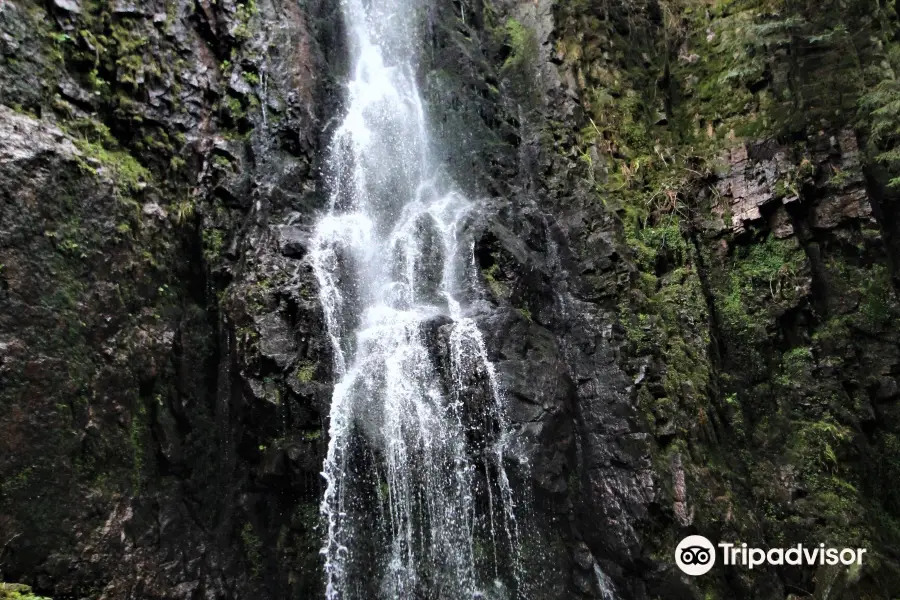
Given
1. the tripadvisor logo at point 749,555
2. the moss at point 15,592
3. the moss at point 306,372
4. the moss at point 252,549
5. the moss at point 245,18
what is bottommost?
the tripadvisor logo at point 749,555

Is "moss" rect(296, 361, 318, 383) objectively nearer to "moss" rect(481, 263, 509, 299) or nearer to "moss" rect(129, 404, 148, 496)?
"moss" rect(129, 404, 148, 496)

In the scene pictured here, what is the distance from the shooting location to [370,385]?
7.79 m

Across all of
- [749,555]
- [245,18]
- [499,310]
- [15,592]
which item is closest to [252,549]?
[15,592]

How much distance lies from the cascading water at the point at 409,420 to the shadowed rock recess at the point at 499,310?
0.15 metres

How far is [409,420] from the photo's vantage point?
7590 mm

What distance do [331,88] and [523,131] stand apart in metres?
4.48

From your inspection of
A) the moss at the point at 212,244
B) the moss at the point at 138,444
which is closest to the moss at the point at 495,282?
the moss at the point at 212,244

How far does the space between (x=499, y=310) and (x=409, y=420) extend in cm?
243

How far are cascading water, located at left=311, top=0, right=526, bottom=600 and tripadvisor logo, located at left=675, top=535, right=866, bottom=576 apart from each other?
234cm

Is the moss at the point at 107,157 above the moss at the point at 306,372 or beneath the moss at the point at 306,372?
above

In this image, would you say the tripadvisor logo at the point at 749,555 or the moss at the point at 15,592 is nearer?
the moss at the point at 15,592

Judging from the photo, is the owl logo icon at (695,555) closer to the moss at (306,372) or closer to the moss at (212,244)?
the moss at (306,372)

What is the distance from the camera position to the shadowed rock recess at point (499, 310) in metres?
6.55

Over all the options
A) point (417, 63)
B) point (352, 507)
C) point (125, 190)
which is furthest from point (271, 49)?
point (352, 507)
